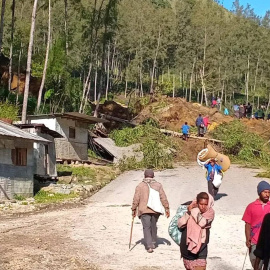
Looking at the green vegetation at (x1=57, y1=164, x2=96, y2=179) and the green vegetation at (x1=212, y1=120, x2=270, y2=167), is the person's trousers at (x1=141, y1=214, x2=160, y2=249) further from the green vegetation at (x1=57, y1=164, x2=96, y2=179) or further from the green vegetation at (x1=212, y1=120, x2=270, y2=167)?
the green vegetation at (x1=212, y1=120, x2=270, y2=167)

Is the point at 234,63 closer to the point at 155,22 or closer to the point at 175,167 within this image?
the point at 155,22

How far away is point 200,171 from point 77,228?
1509 centimetres

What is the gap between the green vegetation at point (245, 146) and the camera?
29.5 m

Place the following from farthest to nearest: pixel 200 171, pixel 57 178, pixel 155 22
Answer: pixel 155 22
pixel 200 171
pixel 57 178

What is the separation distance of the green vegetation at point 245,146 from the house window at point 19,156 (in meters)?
14.8

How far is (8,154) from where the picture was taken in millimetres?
17953

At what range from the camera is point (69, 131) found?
27.6 metres

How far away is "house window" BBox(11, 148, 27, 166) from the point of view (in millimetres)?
18266

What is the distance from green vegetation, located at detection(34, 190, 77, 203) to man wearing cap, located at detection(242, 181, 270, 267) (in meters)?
12.2

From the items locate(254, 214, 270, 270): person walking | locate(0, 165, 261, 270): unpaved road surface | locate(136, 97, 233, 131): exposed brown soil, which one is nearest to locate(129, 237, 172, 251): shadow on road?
locate(0, 165, 261, 270): unpaved road surface

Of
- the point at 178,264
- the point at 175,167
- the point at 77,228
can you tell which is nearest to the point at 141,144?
the point at 175,167

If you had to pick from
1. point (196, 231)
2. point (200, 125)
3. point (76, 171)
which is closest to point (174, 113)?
point (200, 125)

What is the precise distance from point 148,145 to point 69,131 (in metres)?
4.44

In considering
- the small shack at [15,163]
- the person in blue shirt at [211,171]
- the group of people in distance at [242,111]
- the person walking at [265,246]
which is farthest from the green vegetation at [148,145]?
the person walking at [265,246]
